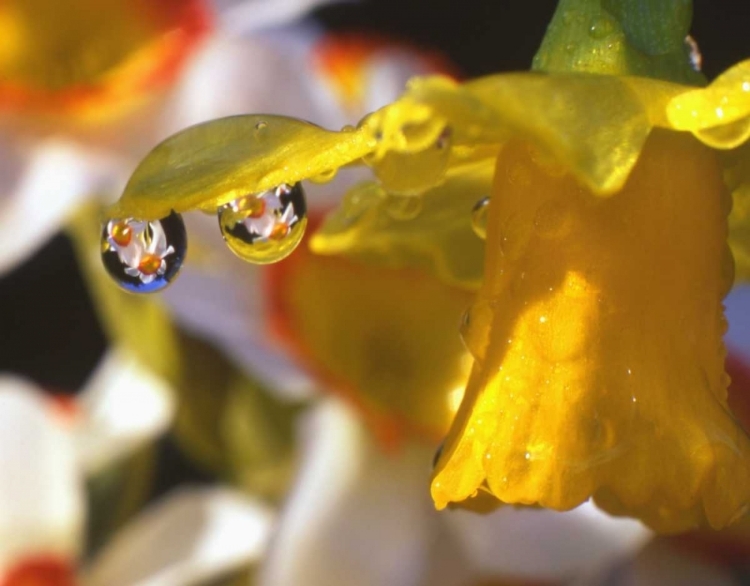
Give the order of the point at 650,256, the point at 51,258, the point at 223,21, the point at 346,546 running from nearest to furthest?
the point at 650,256 → the point at 346,546 → the point at 223,21 → the point at 51,258

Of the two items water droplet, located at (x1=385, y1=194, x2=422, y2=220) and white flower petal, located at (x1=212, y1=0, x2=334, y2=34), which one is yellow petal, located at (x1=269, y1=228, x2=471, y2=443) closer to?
white flower petal, located at (x1=212, y1=0, x2=334, y2=34)

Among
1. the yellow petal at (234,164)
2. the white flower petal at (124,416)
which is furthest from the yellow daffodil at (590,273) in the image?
the white flower petal at (124,416)

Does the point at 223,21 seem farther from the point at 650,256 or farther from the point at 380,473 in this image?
the point at 650,256

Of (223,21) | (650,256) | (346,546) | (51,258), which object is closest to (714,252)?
(650,256)

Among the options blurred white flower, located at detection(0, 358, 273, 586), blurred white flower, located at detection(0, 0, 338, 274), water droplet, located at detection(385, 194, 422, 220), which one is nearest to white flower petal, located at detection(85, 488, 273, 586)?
blurred white flower, located at detection(0, 358, 273, 586)

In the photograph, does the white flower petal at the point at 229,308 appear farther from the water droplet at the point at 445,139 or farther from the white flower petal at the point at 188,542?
the water droplet at the point at 445,139

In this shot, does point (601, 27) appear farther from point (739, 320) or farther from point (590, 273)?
point (739, 320)
